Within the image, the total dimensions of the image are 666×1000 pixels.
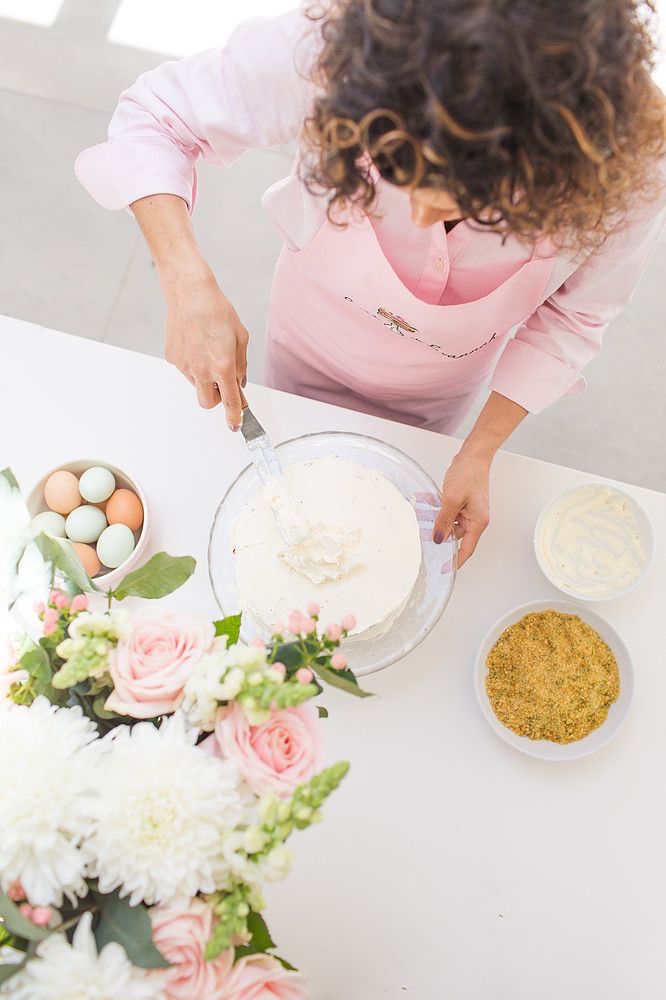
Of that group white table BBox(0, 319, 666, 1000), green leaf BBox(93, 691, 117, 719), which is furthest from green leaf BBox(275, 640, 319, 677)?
white table BBox(0, 319, 666, 1000)

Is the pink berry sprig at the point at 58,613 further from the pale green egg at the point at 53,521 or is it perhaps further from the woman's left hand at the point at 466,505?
the woman's left hand at the point at 466,505

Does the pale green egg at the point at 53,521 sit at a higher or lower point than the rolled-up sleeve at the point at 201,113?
lower

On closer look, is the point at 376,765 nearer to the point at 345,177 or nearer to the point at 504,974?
the point at 504,974

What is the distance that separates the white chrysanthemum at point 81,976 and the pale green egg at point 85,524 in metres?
0.48

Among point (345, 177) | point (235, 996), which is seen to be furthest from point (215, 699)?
point (345, 177)

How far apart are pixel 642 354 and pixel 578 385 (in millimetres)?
1013

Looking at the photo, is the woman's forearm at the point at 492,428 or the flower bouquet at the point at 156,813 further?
the woman's forearm at the point at 492,428

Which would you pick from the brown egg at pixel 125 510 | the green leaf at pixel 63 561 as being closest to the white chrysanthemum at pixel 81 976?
the green leaf at pixel 63 561

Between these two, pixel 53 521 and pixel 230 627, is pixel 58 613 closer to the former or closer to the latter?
pixel 230 627

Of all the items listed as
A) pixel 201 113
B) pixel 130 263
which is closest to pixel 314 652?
pixel 201 113

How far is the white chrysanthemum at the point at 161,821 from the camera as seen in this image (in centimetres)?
44

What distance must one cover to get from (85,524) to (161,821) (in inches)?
18.7

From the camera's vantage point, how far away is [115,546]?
0.85 metres

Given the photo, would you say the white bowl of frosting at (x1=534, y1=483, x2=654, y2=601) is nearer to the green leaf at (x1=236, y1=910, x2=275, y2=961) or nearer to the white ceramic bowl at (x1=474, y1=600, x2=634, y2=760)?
the white ceramic bowl at (x1=474, y1=600, x2=634, y2=760)
